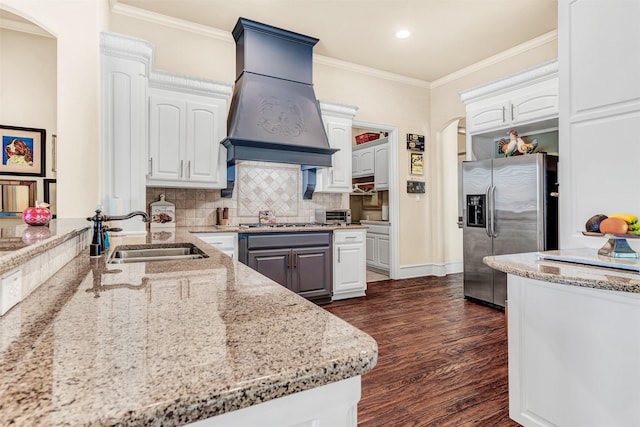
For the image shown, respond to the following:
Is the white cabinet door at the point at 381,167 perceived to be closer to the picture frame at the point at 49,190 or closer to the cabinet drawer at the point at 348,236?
the cabinet drawer at the point at 348,236

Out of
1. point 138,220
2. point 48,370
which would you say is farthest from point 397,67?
point 48,370

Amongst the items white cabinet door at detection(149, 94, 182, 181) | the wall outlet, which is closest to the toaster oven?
white cabinet door at detection(149, 94, 182, 181)

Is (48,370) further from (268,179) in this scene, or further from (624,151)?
(268,179)

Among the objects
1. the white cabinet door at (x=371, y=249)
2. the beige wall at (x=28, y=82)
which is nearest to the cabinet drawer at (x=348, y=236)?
the white cabinet door at (x=371, y=249)

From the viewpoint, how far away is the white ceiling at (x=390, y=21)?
3363mm

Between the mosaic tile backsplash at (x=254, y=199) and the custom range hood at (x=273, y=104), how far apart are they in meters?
0.24

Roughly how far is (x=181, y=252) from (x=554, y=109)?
359cm

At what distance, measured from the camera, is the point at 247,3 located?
11.0ft

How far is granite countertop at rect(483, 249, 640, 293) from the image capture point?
129 centimetres

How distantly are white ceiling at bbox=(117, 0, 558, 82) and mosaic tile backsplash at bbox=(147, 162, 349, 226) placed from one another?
155 cm

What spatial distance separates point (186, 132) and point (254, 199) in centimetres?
109

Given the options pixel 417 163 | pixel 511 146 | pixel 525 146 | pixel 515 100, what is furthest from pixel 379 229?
pixel 515 100

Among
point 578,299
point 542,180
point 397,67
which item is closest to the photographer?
point 578,299

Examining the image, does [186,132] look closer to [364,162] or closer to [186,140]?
[186,140]
